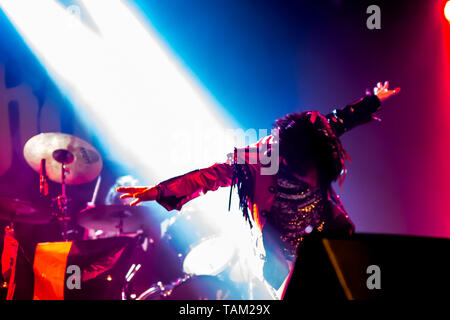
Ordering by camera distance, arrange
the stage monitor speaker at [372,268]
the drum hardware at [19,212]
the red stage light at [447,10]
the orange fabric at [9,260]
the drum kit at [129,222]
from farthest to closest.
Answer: the red stage light at [447,10] < the drum kit at [129,222] < the drum hardware at [19,212] < the orange fabric at [9,260] < the stage monitor speaker at [372,268]

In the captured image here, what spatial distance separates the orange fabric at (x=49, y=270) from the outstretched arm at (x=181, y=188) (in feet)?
3.97

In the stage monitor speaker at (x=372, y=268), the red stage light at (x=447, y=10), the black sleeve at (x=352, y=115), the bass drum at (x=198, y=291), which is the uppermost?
the red stage light at (x=447, y=10)

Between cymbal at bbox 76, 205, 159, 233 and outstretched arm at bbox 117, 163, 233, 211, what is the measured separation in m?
2.17

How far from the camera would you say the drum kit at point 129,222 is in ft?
12.1

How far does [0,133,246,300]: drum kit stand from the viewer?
145 inches

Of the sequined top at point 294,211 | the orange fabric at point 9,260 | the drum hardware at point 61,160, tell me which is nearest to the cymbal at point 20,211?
the drum hardware at point 61,160

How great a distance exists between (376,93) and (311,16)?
2.43m

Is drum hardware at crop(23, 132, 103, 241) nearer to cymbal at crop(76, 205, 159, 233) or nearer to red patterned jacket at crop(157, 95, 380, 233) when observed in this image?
cymbal at crop(76, 205, 159, 233)

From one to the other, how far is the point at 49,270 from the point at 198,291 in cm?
169

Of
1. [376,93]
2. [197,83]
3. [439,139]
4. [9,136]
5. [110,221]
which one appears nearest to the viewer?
[376,93]

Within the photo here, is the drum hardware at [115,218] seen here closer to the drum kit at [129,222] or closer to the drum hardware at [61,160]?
the drum kit at [129,222]

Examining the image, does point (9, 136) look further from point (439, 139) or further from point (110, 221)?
point (439, 139)

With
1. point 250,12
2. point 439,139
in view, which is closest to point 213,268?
point 439,139
